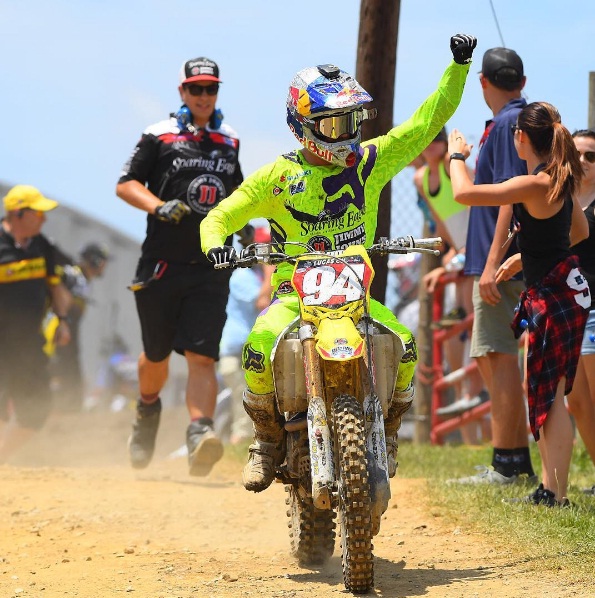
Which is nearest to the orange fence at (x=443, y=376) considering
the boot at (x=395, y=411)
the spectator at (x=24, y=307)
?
the spectator at (x=24, y=307)

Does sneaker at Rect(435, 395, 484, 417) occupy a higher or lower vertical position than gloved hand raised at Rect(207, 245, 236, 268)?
lower

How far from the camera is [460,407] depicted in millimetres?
10984

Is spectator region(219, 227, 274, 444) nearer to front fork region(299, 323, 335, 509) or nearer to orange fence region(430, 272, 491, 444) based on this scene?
orange fence region(430, 272, 491, 444)

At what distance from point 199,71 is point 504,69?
85.5 inches

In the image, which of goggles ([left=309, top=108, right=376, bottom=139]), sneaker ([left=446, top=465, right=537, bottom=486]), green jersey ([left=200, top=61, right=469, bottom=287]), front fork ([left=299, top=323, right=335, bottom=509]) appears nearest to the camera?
front fork ([left=299, top=323, right=335, bottom=509])

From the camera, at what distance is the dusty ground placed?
5.48 meters

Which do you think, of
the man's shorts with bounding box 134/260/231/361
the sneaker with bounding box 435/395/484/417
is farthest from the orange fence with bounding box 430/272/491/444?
the man's shorts with bounding box 134/260/231/361

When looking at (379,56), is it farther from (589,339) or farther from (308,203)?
(308,203)

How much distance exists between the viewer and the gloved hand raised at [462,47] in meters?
6.19

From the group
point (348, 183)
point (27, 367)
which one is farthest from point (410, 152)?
point (27, 367)

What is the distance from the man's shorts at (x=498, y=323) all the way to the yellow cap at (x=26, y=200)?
4.76 meters

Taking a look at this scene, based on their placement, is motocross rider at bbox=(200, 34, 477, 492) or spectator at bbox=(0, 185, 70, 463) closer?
motocross rider at bbox=(200, 34, 477, 492)

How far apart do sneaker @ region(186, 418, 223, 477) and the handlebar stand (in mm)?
2944

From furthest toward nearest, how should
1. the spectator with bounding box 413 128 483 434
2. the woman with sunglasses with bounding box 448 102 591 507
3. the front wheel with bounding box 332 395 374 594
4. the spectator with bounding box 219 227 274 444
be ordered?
the spectator with bounding box 219 227 274 444 < the spectator with bounding box 413 128 483 434 < the woman with sunglasses with bounding box 448 102 591 507 < the front wheel with bounding box 332 395 374 594
